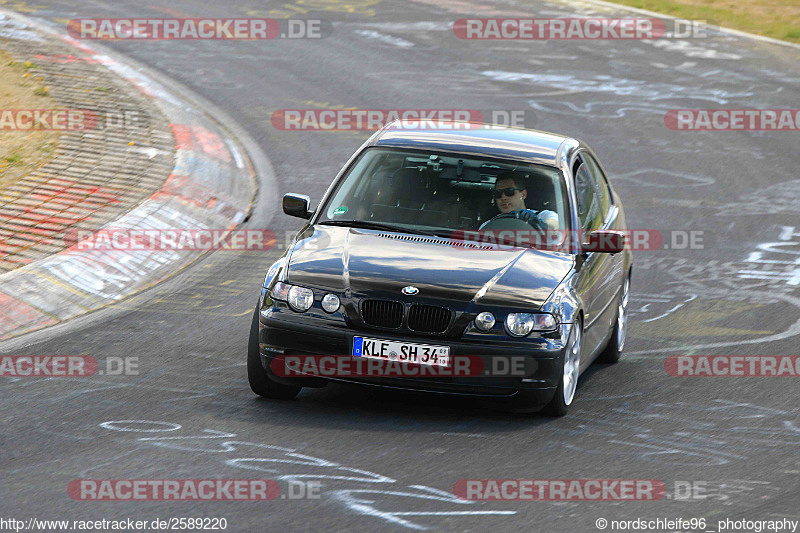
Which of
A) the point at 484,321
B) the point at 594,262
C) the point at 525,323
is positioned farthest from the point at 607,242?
the point at 484,321

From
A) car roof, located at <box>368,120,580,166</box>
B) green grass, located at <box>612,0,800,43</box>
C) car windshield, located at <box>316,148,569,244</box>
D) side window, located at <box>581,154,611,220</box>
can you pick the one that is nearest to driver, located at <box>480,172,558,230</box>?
car windshield, located at <box>316,148,569,244</box>

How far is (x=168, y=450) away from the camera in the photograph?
679 centimetres

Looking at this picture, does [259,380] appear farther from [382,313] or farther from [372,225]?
[372,225]

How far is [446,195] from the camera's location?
8570 millimetres

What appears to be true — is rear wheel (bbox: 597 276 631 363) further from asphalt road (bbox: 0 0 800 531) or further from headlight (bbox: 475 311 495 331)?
headlight (bbox: 475 311 495 331)

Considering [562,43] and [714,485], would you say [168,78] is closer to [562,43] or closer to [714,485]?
[562,43]

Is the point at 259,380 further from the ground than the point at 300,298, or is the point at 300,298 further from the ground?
the point at 300,298

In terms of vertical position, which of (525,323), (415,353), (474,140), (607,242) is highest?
(474,140)

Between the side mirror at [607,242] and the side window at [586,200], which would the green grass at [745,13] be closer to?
the side window at [586,200]

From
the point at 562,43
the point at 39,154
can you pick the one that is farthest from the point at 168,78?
the point at 562,43

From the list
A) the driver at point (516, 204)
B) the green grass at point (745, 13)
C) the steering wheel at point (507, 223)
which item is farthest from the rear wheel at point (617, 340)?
the green grass at point (745, 13)

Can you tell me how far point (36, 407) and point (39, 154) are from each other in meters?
6.66

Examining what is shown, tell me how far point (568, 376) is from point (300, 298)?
179 cm

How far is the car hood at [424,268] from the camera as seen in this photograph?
24.1 feet
